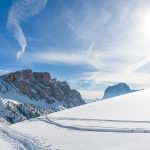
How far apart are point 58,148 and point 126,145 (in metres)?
4.55

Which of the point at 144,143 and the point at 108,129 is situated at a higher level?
the point at 108,129

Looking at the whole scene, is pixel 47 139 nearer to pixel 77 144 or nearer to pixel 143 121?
pixel 77 144

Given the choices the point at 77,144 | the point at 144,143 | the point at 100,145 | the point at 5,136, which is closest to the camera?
the point at 144,143

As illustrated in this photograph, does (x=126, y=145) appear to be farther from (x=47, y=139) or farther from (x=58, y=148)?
(x=47, y=139)

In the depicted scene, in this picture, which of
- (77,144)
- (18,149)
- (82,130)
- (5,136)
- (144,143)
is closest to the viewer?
(144,143)

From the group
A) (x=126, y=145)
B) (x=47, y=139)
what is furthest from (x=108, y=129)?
(x=126, y=145)

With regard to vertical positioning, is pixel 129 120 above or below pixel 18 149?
above

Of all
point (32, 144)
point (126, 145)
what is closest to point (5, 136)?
point (32, 144)

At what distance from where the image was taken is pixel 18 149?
2225 cm

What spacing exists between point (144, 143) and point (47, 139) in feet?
30.7

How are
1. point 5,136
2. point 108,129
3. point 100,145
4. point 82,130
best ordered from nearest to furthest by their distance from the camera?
point 100,145, point 108,129, point 82,130, point 5,136

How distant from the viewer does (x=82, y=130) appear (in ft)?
88.8

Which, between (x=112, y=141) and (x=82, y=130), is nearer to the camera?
(x=112, y=141)

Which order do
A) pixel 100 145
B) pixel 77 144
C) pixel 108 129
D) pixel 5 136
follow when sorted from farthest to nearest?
pixel 5 136
pixel 108 129
pixel 77 144
pixel 100 145
